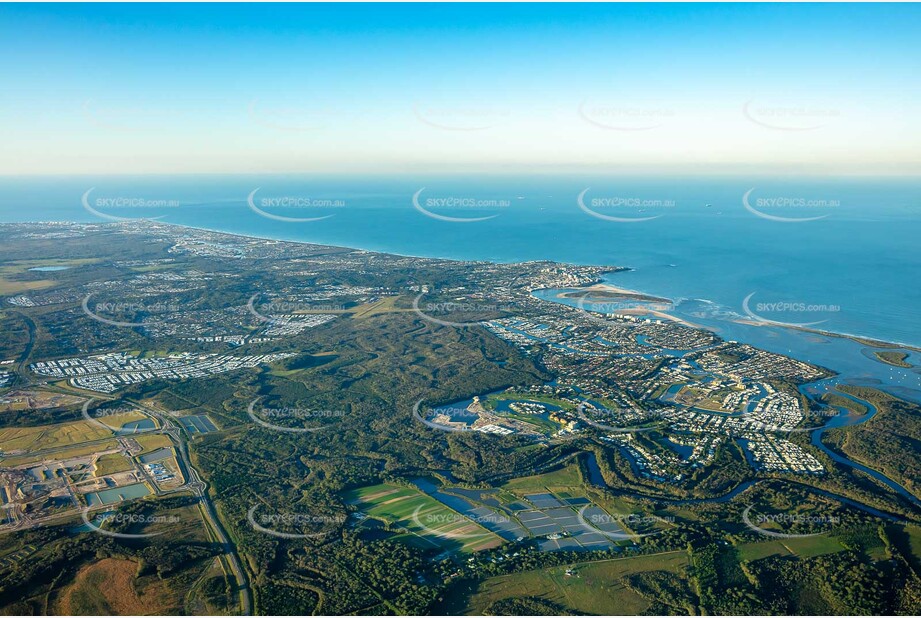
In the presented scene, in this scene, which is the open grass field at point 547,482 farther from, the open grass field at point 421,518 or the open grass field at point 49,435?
the open grass field at point 49,435

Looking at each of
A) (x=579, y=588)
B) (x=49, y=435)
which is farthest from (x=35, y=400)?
(x=579, y=588)

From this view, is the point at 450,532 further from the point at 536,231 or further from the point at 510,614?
the point at 536,231

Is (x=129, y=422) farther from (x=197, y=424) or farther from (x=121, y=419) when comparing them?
(x=197, y=424)

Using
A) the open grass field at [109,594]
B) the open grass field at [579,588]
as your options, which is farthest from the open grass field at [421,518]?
the open grass field at [109,594]

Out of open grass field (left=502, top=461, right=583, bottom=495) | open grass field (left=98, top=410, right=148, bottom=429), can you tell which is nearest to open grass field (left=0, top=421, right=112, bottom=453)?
open grass field (left=98, top=410, right=148, bottom=429)

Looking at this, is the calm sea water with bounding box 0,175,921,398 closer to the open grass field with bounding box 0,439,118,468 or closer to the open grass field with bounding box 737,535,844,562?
the open grass field with bounding box 737,535,844,562

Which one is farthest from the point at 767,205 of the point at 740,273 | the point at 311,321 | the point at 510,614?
the point at 510,614
